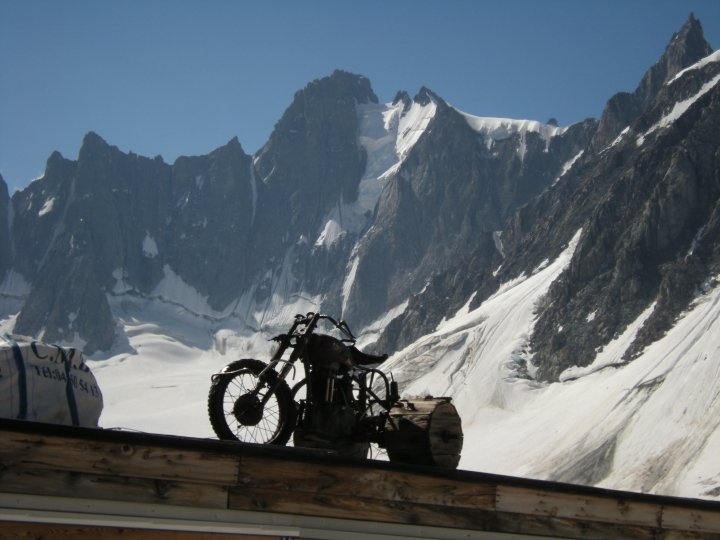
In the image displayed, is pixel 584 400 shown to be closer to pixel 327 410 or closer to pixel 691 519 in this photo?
pixel 691 519

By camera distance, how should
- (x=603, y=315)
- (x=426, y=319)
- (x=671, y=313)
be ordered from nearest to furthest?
(x=671, y=313) → (x=603, y=315) → (x=426, y=319)

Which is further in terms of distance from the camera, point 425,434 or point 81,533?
point 425,434

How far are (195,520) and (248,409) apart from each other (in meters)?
2.70

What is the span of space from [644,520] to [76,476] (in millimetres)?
6200

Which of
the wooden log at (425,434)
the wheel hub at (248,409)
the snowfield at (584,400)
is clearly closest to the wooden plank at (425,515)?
the wooden log at (425,434)

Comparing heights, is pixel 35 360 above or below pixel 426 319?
below

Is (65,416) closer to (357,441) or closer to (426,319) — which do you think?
(357,441)

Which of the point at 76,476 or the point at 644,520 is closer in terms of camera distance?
the point at 76,476

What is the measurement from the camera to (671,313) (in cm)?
12625

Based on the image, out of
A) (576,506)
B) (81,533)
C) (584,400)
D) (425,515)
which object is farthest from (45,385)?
(584,400)

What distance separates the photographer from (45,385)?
884cm

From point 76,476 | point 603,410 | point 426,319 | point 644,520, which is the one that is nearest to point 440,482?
point 644,520

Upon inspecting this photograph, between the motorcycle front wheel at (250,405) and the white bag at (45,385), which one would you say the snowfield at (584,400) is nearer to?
the motorcycle front wheel at (250,405)

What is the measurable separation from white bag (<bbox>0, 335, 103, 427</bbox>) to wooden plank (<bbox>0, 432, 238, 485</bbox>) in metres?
1.58
